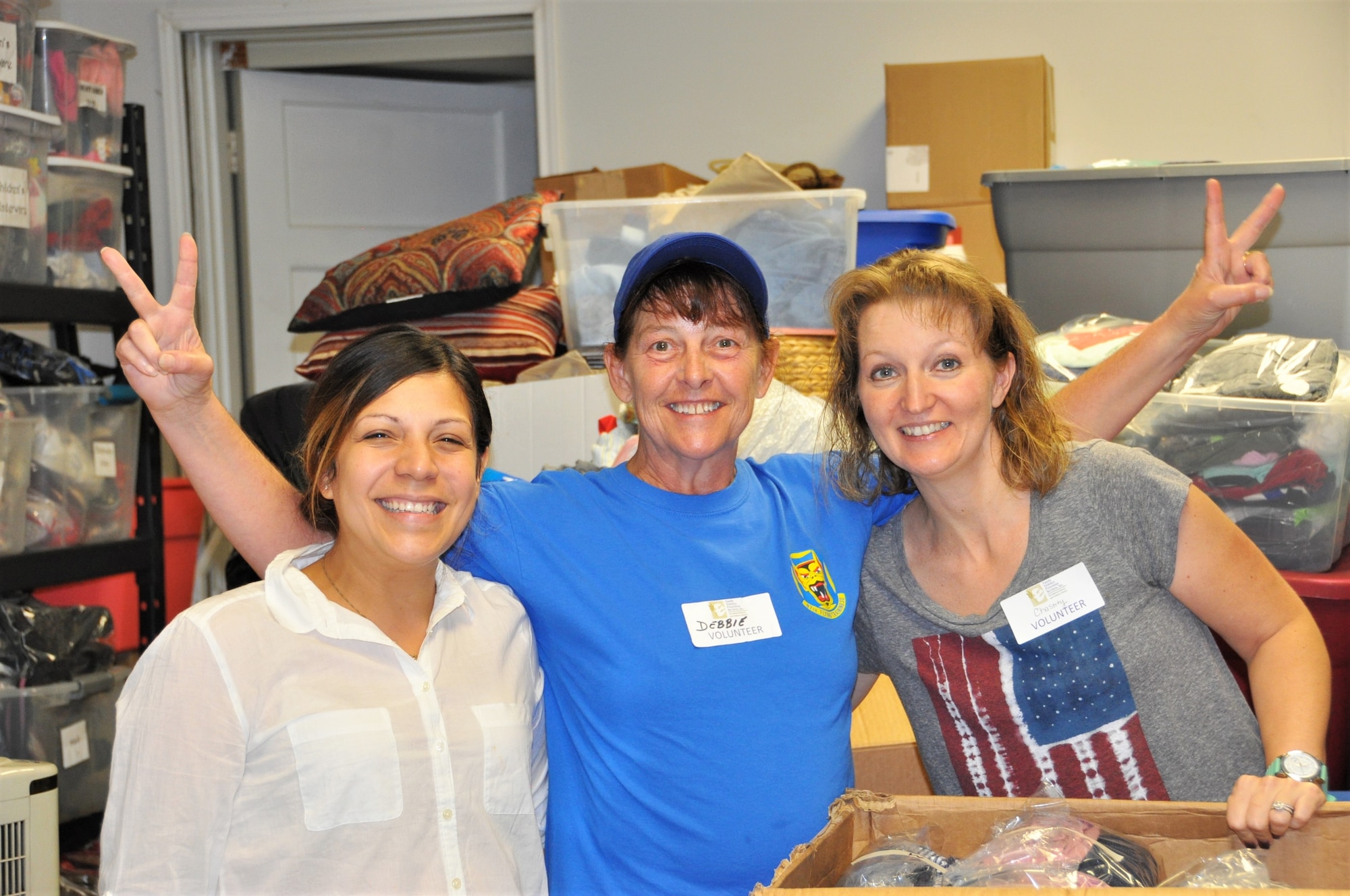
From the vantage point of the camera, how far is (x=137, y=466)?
3000mm

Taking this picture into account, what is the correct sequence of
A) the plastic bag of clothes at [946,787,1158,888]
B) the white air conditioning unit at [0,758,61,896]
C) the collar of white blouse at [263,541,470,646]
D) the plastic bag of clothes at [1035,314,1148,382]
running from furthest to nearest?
the plastic bag of clothes at [1035,314,1148,382] < the white air conditioning unit at [0,758,61,896] < the collar of white blouse at [263,541,470,646] < the plastic bag of clothes at [946,787,1158,888]

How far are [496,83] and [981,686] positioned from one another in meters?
3.83

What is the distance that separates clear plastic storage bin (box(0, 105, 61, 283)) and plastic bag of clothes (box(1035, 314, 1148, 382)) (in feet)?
7.45

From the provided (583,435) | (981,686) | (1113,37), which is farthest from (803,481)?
(1113,37)

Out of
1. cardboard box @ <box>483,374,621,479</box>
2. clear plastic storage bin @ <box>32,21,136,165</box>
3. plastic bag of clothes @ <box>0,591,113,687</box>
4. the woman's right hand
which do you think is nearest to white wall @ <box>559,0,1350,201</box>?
clear plastic storage bin @ <box>32,21,136,165</box>

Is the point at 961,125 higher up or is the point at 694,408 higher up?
the point at 961,125

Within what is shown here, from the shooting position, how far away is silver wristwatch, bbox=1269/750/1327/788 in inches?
43.8

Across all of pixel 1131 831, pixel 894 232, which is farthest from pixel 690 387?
pixel 894 232

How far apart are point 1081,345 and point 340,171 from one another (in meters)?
3.08

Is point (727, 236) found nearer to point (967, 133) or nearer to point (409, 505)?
point (967, 133)

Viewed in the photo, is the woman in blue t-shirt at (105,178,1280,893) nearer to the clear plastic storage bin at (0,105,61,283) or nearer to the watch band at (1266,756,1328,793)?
the watch band at (1266,756,1328,793)

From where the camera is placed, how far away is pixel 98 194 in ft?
9.34

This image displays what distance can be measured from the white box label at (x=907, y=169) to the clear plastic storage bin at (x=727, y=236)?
35.6 inches

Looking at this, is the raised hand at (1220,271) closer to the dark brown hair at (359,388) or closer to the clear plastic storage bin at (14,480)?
the dark brown hair at (359,388)
